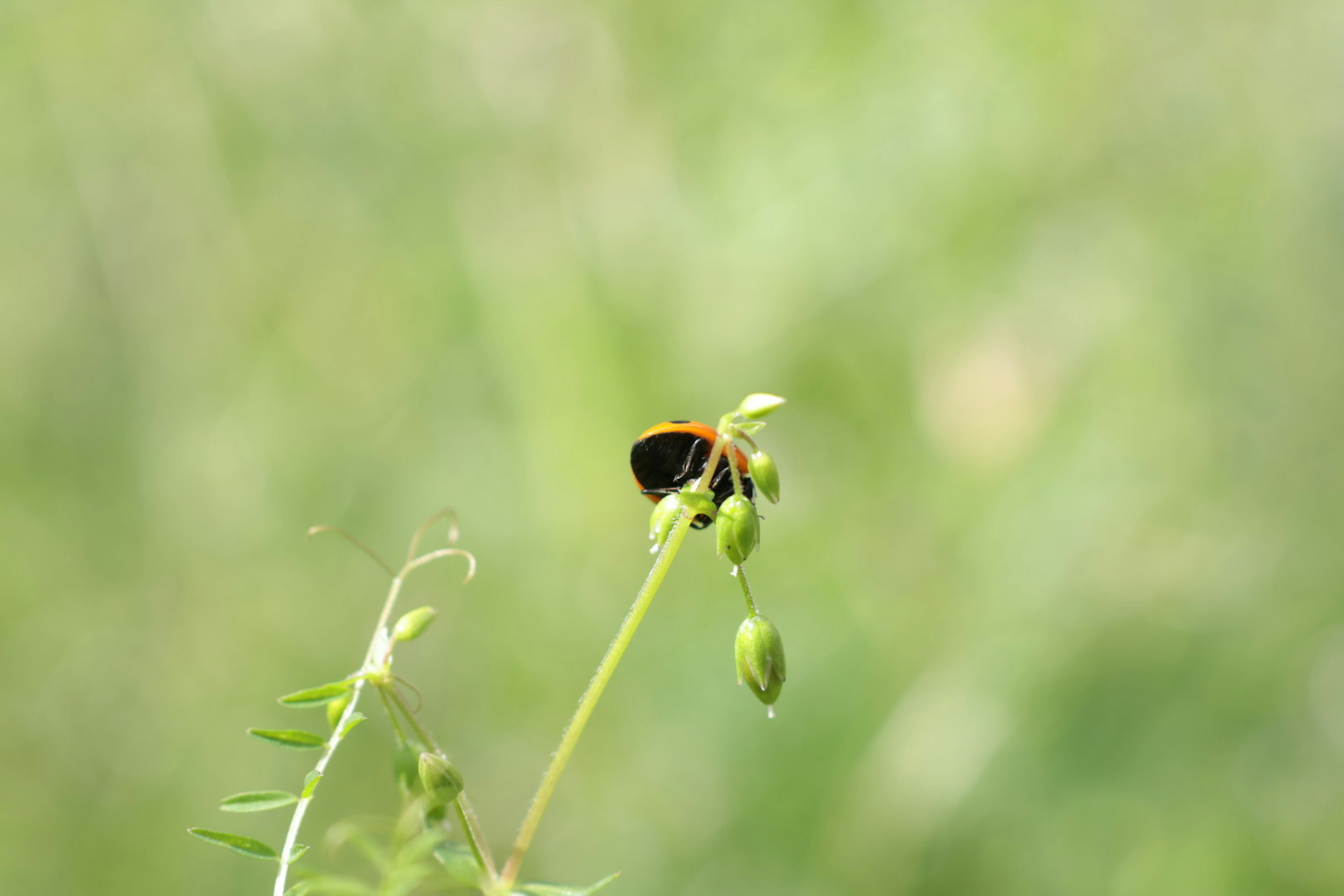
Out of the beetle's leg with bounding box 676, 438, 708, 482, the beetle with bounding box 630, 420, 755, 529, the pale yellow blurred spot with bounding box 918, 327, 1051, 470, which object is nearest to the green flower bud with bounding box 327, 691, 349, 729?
the beetle with bounding box 630, 420, 755, 529

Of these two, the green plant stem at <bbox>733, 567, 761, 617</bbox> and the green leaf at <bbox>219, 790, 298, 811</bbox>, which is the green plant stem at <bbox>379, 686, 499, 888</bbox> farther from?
the green plant stem at <bbox>733, 567, 761, 617</bbox>

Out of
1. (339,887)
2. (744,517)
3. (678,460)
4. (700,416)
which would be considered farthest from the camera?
(700,416)

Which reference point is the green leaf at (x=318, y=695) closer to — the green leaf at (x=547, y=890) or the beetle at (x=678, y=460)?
the green leaf at (x=547, y=890)

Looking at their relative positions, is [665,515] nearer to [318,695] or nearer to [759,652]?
[759,652]

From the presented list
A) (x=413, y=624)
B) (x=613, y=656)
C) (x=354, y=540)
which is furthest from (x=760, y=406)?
(x=354, y=540)

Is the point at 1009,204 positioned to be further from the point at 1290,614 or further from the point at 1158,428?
the point at 1290,614

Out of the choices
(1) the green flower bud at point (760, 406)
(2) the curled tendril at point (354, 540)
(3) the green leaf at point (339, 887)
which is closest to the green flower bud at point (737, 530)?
(1) the green flower bud at point (760, 406)

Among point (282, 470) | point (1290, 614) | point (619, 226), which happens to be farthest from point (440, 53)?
point (1290, 614)
